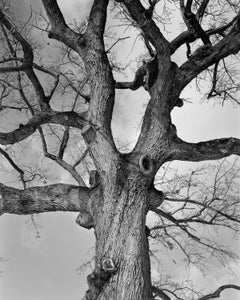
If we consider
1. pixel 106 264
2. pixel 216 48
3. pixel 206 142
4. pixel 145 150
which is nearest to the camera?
pixel 106 264

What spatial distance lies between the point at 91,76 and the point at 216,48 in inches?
68.1

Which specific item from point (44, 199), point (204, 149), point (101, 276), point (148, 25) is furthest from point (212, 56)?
point (101, 276)

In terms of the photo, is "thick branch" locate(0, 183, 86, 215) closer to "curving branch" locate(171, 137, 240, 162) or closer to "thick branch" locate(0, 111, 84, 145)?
"thick branch" locate(0, 111, 84, 145)

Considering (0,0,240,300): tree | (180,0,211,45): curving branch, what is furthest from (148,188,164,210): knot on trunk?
(180,0,211,45): curving branch

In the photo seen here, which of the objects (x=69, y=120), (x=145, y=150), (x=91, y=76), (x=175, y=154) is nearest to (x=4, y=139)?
(x=69, y=120)

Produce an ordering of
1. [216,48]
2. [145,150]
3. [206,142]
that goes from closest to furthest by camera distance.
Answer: [145,150]
[206,142]
[216,48]

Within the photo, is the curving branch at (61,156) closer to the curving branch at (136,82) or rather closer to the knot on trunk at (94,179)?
the curving branch at (136,82)

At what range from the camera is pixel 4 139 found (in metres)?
4.95

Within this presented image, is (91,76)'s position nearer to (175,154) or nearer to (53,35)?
(53,35)

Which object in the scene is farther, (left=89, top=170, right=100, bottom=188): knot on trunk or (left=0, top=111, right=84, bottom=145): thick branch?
(left=0, top=111, right=84, bottom=145): thick branch

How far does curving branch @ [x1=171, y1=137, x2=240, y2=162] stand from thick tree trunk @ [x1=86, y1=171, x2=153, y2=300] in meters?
0.75

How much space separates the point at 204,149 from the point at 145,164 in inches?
36.3

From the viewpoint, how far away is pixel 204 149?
4.67 m

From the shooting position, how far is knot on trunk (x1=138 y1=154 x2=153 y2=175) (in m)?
4.12
